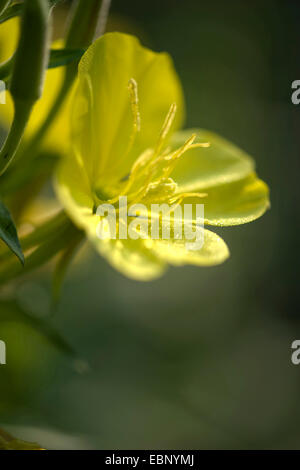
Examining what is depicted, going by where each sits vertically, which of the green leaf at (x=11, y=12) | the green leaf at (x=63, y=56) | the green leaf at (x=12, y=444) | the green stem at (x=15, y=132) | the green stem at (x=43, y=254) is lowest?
the green leaf at (x=12, y=444)

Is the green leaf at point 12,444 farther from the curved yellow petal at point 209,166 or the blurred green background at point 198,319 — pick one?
the curved yellow petal at point 209,166

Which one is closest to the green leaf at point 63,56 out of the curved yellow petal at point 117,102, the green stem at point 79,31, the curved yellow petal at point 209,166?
the curved yellow petal at point 117,102

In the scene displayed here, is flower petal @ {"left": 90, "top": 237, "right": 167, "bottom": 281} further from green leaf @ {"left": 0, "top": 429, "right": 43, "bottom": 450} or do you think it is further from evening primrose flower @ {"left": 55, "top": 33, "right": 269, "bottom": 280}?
green leaf @ {"left": 0, "top": 429, "right": 43, "bottom": 450}

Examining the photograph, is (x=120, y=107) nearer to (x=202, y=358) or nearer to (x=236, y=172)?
(x=236, y=172)

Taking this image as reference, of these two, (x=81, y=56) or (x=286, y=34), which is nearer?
(x=81, y=56)

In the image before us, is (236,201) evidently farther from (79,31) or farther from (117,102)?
(79,31)

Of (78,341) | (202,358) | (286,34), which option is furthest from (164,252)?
(286,34)
